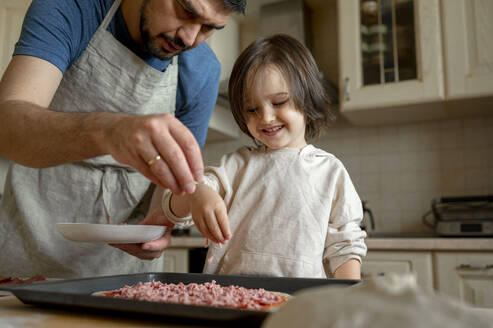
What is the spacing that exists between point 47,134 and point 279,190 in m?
0.53

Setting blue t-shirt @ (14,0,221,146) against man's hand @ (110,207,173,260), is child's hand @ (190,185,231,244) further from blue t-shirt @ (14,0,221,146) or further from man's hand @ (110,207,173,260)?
blue t-shirt @ (14,0,221,146)

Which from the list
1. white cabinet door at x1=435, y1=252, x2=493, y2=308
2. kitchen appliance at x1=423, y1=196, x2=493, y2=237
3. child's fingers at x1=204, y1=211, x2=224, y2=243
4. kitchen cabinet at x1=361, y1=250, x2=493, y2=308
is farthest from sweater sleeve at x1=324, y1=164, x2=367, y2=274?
kitchen appliance at x1=423, y1=196, x2=493, y2=237

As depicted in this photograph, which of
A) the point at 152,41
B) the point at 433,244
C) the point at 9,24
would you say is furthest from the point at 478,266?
the point at 9,24

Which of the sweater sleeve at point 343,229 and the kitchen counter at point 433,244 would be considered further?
the kitchen counter at point 433,244

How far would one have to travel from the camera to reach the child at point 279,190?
3.05 ft

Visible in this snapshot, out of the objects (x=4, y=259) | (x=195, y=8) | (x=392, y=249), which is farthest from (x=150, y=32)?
(x=392, y=249)

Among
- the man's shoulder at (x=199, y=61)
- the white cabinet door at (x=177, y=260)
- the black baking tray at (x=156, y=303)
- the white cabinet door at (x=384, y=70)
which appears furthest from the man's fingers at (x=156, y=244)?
the white cabinet door at (x=384, y=70)

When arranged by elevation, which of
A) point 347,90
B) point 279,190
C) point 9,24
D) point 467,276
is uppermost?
point 9,24

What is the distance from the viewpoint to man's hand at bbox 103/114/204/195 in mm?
541

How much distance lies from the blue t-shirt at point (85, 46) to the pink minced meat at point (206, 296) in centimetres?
55

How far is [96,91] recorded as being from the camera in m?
1.19

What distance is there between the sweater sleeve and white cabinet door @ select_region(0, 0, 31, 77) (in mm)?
2273

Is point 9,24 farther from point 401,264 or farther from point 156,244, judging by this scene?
point 401,264

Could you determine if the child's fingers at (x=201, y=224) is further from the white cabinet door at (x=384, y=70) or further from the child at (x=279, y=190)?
the white cabinet door at (x=384, y=70)
